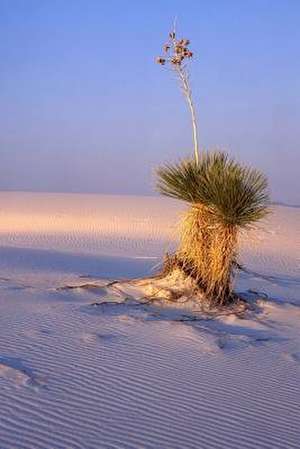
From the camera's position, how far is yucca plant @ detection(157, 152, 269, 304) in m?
10.2

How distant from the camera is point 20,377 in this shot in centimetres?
630

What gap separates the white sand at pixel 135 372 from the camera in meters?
5.23

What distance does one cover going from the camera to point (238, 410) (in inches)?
235

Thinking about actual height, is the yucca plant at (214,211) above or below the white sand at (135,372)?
above

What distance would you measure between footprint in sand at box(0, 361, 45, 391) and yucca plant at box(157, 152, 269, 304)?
15.0ft

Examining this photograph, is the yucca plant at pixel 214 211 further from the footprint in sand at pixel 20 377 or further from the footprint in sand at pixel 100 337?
the footprint in sand at pixel 20 377

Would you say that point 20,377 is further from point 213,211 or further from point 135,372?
point 213,211

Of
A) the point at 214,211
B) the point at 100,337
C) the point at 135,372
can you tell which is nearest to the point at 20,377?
the point at 135,372

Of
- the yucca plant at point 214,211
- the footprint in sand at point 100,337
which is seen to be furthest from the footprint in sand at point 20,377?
the yucca plant at point 214,211

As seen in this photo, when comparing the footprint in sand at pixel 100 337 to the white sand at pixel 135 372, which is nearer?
the white sand at pixel 135 372

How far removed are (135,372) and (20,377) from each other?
121 cm

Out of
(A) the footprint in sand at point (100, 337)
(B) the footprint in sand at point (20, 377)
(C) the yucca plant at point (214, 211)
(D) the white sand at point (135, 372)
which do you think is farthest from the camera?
(C) the yucca plant at point (214, 211)

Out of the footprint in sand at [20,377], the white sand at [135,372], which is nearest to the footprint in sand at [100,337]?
the white sand at [135,372]

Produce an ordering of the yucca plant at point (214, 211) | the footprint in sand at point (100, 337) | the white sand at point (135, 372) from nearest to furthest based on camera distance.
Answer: the white sand at point (135, 372) < the footprint in sand at point (100, 337) < the yucca plant at point (214, 211)
